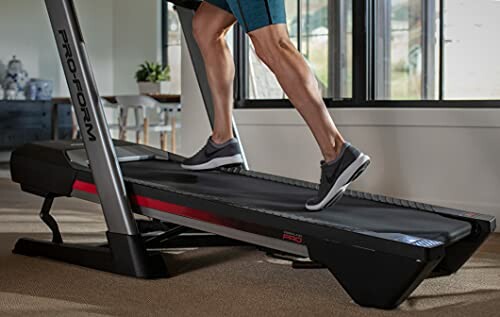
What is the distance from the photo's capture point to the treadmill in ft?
6.07

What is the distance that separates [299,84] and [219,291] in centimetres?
65

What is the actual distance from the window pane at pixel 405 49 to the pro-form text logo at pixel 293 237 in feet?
5.92

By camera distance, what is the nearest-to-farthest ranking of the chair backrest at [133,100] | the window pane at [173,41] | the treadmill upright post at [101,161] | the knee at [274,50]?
the knee at [274,50] → the treadmill upright post at [101,161] → the chair backrest at [133,100] → the window pane at [173,41]

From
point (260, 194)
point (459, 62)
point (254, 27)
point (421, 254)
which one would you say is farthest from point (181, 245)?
point (459, 62)

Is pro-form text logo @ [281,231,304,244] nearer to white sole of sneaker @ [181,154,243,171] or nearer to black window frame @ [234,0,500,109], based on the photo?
white sole of sneaker @ [181,154,243,171]

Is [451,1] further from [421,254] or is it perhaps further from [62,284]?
[62,284]

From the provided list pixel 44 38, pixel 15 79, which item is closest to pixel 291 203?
pixel 15 79

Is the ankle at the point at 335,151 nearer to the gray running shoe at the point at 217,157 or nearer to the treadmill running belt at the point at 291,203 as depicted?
the treadmill running belt at the point at 291,203

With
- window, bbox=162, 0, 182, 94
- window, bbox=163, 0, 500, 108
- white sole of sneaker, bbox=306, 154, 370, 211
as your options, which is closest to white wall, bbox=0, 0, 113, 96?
window, bbox=162, 0, 182, 94

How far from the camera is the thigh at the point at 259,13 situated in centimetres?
212

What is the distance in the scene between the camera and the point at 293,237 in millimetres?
1994

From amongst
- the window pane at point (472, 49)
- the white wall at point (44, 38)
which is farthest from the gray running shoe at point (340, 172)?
the white wall at point (44, 38)

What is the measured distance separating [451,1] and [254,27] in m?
1.70

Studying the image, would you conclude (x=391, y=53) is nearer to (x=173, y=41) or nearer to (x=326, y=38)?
(x=326, y=38)
